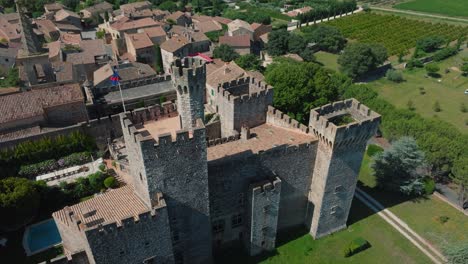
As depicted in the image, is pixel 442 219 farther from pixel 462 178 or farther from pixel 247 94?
pixel 247 94

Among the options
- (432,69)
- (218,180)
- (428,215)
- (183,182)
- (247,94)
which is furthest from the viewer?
(432,69)

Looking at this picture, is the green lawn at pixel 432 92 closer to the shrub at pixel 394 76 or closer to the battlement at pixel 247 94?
the shrub at pixel 394 76

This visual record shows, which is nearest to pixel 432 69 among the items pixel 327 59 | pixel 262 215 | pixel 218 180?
pixel 327 59

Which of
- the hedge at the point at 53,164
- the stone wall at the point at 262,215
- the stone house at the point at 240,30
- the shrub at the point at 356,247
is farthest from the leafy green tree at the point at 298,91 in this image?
the stone house at the point at 240,30

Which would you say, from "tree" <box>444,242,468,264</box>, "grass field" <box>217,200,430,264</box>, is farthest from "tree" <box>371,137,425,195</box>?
"tree" <box>444,242,468,264</box>

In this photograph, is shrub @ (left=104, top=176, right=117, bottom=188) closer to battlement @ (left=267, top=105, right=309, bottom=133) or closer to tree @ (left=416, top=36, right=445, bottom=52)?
battlement @ (left=267, top=105, right=309, bottom=133)

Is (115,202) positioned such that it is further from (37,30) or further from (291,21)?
(291,21)
